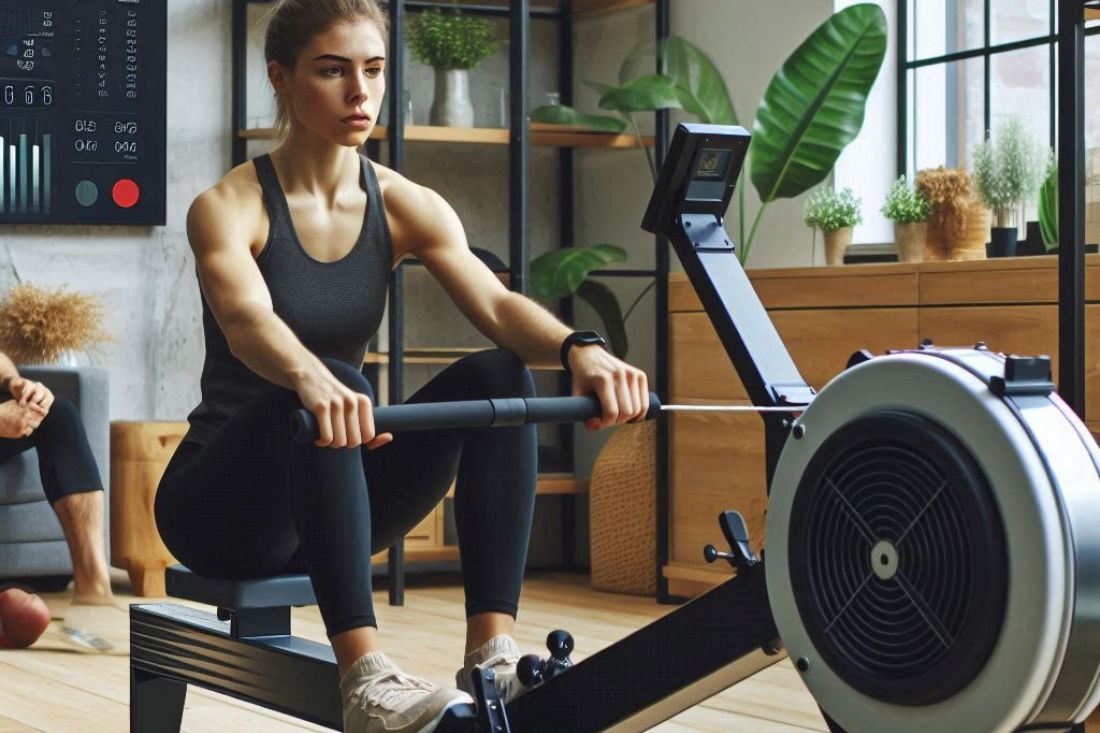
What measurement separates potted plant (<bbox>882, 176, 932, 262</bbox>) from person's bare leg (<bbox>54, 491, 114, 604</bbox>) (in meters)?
1.84

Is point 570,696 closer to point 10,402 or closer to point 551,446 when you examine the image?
point 10,402

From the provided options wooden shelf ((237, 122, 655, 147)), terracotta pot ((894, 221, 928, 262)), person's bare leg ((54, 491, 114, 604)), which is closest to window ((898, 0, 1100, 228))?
terracotta pot ((894, 221, 928, 262))

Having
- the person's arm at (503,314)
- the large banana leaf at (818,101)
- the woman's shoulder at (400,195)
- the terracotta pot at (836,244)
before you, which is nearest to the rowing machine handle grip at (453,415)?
the person's arm at (503,314)

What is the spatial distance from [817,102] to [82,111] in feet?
6.45

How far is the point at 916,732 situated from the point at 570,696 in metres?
0.42

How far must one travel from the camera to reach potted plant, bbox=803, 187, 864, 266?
12.3ft

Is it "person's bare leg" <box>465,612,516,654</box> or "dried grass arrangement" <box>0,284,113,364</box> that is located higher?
"dried grass arrangement" <box>0,284,113,364</box>

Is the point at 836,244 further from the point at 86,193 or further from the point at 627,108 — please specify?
the point at 86,193

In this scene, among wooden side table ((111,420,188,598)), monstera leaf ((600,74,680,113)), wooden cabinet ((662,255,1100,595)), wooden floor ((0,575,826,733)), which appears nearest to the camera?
wooden floor ((0,575,826,733))

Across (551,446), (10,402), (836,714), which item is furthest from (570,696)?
(551,446)

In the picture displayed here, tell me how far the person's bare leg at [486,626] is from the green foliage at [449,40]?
2.68 m

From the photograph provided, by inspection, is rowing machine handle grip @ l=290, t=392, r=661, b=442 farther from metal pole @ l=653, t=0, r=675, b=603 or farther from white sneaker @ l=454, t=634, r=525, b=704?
metal pole @ l=653, t=0, r=675, b=603

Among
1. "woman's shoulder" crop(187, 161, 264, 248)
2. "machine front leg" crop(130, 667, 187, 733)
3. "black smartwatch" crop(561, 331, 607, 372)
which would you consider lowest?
"machine front leg" crop(130, 667, 187, 733)

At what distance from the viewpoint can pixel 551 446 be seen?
15.5 ft
